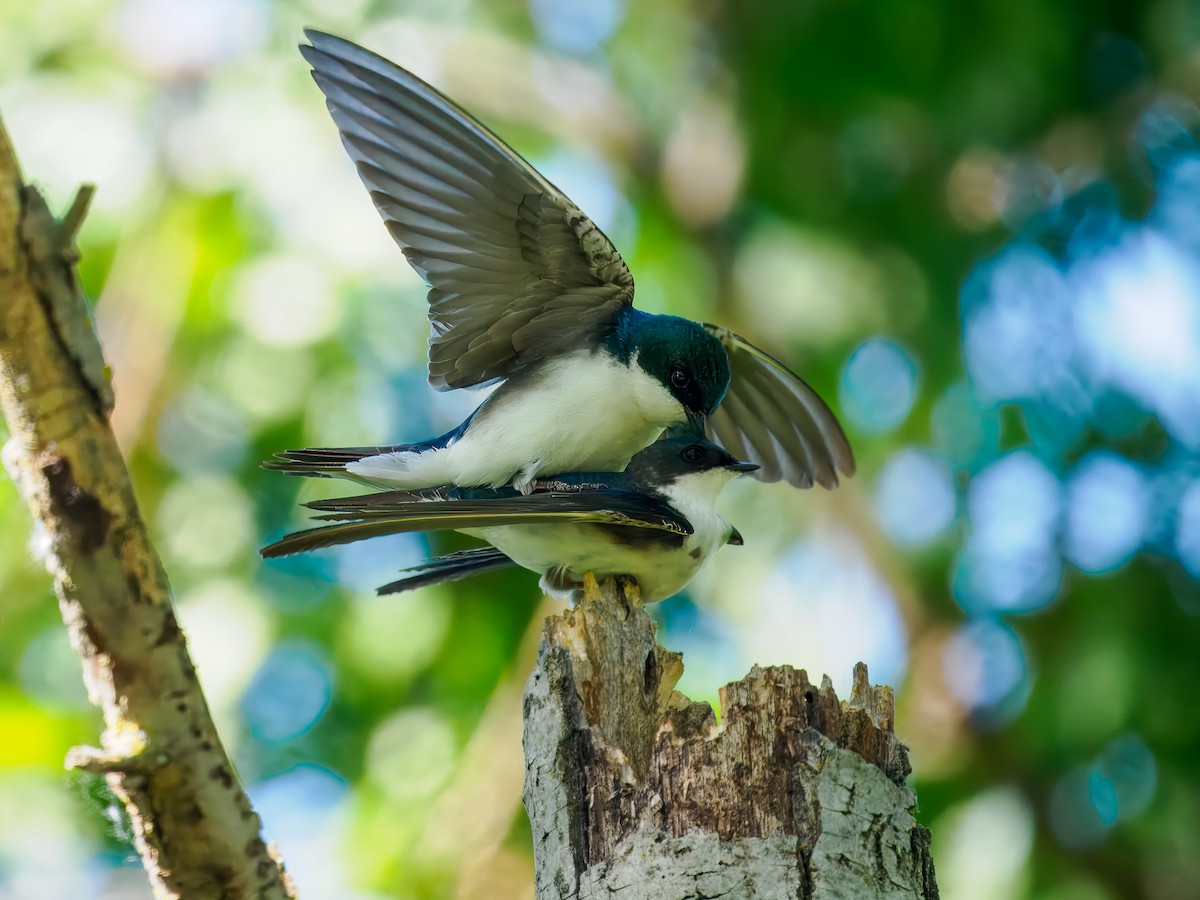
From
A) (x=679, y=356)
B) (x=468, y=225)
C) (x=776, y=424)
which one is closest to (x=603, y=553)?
(x=679, y=356)

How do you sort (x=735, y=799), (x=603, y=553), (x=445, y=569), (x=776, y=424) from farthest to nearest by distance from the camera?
(x=776, y=424)
(x=445, y=569)
(x=603, y=553)
(x=735, y=799)

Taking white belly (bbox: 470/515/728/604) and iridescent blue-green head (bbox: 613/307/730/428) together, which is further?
iridescent blue-green head (bbox: 613/307/730/428)

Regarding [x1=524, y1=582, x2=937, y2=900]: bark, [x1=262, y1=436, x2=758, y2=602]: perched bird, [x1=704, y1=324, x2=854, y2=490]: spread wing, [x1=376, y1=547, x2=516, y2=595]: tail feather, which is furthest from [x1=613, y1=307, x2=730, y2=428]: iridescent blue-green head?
[x1=524, y1=582, x2=937, y2=900]: bark

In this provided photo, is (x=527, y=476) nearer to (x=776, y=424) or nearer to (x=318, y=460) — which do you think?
(x=318, y=460)

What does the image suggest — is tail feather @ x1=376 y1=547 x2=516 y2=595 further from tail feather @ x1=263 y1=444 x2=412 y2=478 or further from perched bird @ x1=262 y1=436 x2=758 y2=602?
tail feather @ x1=263 y1=444 x2=412 y2=478

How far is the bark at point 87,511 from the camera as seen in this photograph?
6.33 ft

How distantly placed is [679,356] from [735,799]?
1484 millimetres

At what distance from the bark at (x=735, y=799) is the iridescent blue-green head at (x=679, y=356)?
113 centimetres

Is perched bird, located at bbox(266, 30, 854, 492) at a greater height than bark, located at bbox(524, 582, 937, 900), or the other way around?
perched bird, located at bbox(266, 30, 854, 492)

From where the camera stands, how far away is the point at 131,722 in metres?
2.00

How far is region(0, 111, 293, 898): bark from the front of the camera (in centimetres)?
193

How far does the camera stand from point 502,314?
3.74m

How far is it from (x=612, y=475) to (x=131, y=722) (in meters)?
1.86

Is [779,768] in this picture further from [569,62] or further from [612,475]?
[569,62]
